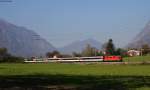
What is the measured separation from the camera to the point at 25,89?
17766 mm

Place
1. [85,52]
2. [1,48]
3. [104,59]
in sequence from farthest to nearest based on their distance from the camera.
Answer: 1. [85,52]
2. [1,48]
3. [104,59]

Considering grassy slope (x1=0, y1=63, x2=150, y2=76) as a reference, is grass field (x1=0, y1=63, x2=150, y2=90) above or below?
below

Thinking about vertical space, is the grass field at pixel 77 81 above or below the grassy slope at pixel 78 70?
below

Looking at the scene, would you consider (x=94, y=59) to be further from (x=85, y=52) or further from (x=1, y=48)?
(x=85, y=52)

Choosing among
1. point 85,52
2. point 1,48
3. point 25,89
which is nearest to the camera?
point 25,89

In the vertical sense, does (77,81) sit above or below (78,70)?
below

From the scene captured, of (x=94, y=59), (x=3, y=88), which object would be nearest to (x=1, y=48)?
(x=94, y=59)

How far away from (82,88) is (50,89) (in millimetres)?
1293

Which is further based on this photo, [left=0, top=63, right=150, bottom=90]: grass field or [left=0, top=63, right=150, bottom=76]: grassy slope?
[left=0, top=63, right=150, bottom=76]: grassy slope

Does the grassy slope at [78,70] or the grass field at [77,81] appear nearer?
the grass field at [77,81]

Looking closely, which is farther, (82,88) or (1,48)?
(1,48)

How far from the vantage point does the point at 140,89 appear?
18125 mm

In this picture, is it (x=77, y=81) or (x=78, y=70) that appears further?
(x=78, y=70)

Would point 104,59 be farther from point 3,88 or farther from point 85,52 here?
point 85,52
